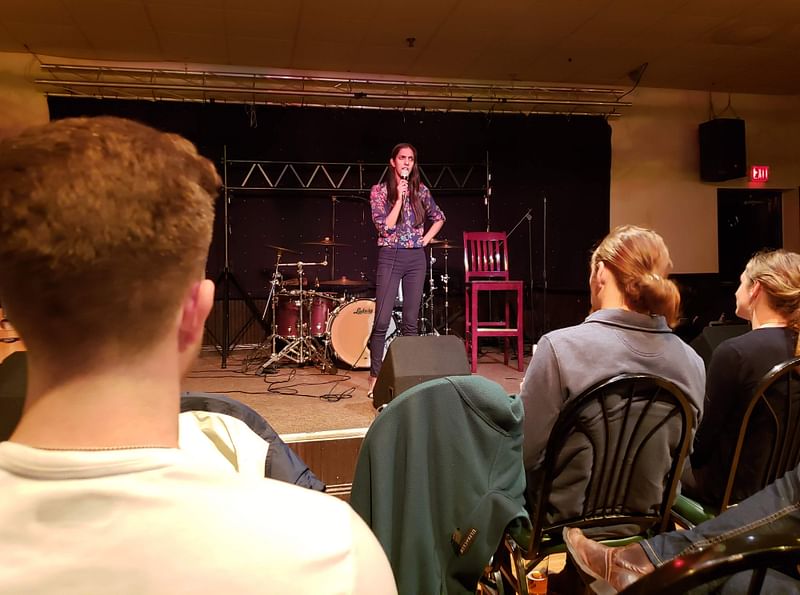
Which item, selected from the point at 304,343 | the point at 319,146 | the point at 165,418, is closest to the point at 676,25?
the point at 319,146

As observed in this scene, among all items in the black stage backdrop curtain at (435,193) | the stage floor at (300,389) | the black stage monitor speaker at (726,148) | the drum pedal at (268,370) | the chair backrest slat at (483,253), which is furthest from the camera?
the black stage monitor speaker at (726,148)

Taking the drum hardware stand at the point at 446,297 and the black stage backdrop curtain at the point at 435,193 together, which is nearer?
the drum hardware stand at the point at 446,297

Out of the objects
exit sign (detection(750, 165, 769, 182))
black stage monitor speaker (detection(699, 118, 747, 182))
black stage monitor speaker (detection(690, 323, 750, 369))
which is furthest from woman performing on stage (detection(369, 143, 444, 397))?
exit sign (detection(750, 165, 769, 182))

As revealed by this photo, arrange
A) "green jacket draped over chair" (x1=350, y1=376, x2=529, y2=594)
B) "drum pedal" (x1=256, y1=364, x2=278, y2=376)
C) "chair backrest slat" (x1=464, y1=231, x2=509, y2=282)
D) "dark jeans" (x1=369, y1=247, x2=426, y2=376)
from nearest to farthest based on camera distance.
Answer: "green jacket draped over chair" (x1=350, y1=376, x2=529, y2=594) → "dark jeans" (x1=369, y1=247, x2=426, y2=376) → "drum pedal" (x1=256, y1=364, x2=278, y2=376) → "chair backrest slat" (x1=464, y1=231, x2=509, y2=282)

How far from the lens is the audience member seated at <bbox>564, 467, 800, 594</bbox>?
122 cm

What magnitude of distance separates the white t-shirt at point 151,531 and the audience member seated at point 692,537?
100 centimetres

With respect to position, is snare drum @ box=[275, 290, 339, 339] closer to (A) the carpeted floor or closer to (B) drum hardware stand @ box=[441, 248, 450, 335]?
(A) the carpeted floor

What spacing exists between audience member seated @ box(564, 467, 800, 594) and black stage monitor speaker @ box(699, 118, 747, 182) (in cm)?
616

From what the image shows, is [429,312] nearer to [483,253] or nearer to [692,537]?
[483,253]

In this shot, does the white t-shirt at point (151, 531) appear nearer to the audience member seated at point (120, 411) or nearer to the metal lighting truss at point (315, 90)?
the audience member seated at point (120, 411)

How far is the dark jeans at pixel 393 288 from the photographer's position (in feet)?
12.0

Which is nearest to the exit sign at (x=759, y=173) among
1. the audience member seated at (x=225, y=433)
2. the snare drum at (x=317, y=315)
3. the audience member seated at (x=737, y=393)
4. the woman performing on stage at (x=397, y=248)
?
the woman performing on stage at (x=397, y=248)

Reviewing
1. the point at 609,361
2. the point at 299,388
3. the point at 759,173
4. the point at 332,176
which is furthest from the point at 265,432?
the point at 759,173

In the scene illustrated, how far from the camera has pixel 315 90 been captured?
18.9 feet
